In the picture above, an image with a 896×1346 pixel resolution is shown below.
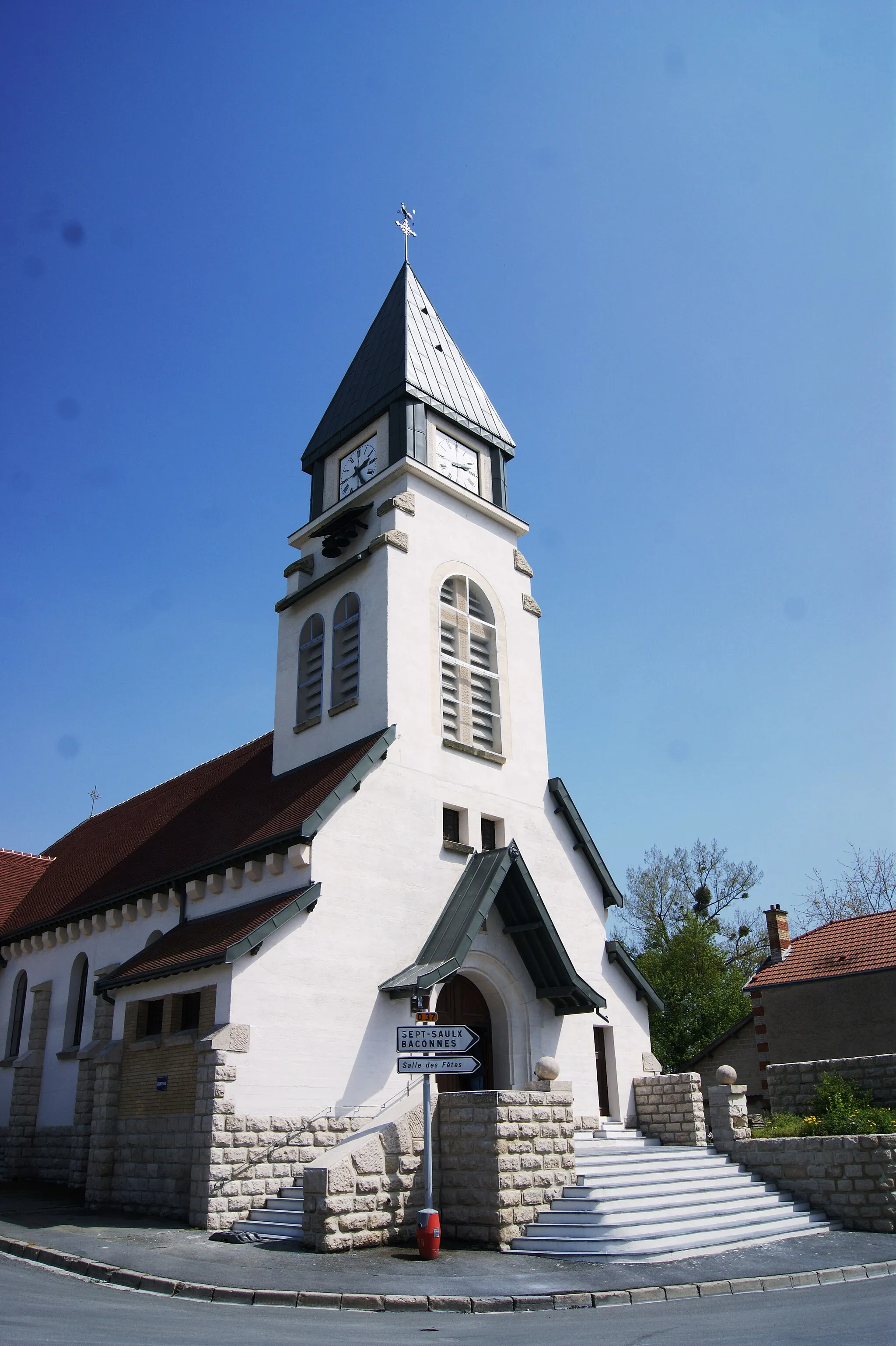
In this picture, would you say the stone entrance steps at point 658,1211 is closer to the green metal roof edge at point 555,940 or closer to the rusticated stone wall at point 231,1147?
the green metal roof edge at point 555,940

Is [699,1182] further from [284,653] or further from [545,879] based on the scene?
[284,653]

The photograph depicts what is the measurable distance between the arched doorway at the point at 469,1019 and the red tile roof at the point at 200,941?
4.11 meters

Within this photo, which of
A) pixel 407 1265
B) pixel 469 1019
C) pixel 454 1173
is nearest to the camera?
pixel 407 1265

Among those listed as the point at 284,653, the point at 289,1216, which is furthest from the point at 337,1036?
the point at 284,653

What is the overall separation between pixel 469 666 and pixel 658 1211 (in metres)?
11.6

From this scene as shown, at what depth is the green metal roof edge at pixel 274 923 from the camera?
15.8 meters

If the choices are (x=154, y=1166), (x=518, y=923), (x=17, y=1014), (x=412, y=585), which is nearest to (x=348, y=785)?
→ (x=518, y=923)

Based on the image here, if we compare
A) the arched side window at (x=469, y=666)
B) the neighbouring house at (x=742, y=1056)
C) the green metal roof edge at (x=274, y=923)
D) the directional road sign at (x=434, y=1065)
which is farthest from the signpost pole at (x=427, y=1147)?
the neighbouring house at (x=742, y=1056)

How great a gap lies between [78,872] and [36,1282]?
1805cm

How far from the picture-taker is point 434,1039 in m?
13.4

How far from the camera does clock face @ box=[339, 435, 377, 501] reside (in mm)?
25281

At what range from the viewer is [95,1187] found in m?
17.6

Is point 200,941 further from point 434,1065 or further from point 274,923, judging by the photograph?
point 434,1065

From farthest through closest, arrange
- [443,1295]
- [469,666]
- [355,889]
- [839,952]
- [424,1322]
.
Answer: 1. [839,952]
2. [469,666]
3. [355,889]
4. [443,1295]
5. [424,1322]
